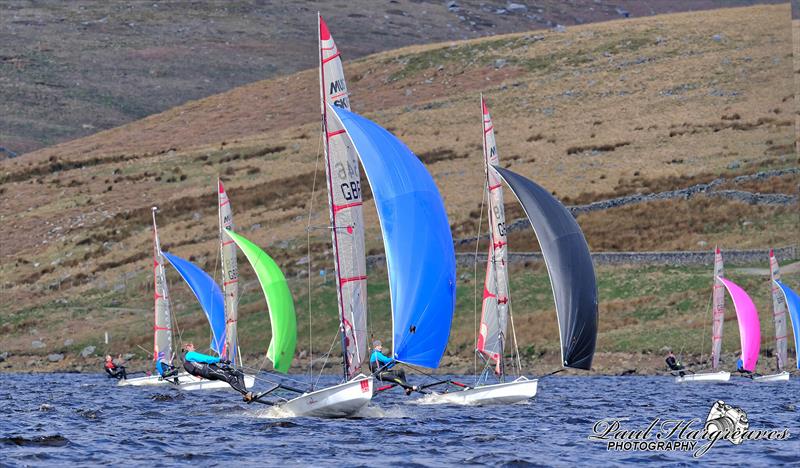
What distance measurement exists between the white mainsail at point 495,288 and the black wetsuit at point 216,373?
875 cm

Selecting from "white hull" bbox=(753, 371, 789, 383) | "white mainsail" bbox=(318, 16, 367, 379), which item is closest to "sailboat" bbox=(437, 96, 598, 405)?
"white mainsail" bbox=(318, 16, 367, 379)

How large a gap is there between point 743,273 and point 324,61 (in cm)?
4208

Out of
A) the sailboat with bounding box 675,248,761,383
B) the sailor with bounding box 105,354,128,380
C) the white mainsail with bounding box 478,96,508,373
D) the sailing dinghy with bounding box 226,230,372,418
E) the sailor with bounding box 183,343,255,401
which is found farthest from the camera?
the sailor with bounding box 105,354,128,380

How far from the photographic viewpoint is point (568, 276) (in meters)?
36.7

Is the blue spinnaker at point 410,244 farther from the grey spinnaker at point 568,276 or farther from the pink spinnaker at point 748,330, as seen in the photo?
the pink spinnaker at point 748,330

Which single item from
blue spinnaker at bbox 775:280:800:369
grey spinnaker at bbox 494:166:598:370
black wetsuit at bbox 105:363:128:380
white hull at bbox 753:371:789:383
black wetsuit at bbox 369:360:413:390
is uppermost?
grey spinnaker at bbox 494:166:598:370

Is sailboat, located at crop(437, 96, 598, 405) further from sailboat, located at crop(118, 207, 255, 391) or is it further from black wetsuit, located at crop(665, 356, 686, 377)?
black wetsuit, located at crop(665, 356, 686, 377)

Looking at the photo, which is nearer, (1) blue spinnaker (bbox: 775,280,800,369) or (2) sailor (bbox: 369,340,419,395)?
(2) sailor (bbox: 369,340,419,395)

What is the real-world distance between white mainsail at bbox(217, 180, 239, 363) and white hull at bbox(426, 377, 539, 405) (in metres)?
15.6

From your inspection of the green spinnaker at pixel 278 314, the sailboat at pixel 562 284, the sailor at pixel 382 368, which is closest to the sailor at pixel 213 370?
the sailor at pixel 382 368

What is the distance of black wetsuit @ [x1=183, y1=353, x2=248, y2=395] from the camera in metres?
34.0

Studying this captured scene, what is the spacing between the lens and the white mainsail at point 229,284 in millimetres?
53719

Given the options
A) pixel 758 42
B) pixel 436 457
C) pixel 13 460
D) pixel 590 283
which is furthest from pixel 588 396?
pixel 758 42

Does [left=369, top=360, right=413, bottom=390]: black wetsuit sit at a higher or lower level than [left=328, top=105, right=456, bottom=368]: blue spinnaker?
lower
